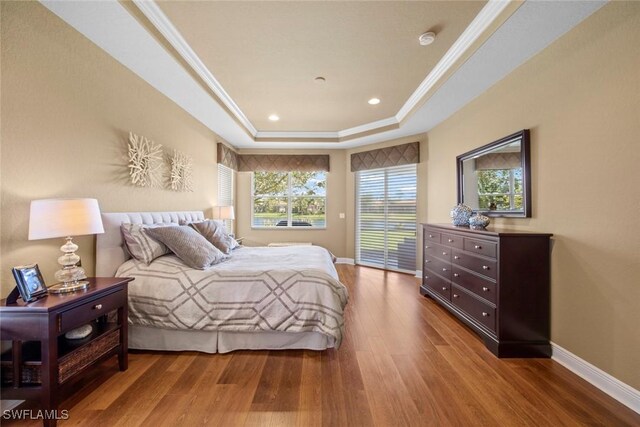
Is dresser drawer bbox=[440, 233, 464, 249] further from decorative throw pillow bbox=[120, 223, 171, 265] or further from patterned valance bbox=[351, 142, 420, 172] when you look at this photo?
decorative throw pillow bbox=[120, 223, 171, 265]

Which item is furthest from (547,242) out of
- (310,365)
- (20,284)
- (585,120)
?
(20,284)

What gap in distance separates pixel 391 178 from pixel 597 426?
A: 158 inches

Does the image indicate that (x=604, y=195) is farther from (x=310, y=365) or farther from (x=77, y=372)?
(x=77, y=372)

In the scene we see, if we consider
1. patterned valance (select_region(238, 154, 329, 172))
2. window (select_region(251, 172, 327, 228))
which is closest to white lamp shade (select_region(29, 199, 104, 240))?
patterned valance (select_region(238, 154, 329, 172))

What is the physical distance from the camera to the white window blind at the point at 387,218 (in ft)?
15.5

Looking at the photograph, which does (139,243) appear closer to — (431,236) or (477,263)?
(477,263)

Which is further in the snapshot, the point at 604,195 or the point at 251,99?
the point at 251,99

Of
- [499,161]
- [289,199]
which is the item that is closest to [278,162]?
[289,199]

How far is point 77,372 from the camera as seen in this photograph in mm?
1535

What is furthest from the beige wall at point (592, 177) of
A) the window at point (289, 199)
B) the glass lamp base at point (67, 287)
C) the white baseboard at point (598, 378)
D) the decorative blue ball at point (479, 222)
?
the window at point (289, 199)

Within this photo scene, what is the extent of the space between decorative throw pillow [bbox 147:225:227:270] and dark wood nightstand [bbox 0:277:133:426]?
2.27ft

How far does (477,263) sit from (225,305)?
2.28 metres

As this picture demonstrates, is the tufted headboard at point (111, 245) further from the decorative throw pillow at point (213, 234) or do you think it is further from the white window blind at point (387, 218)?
the white window blind at point (387, 218)

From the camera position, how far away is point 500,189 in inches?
106
